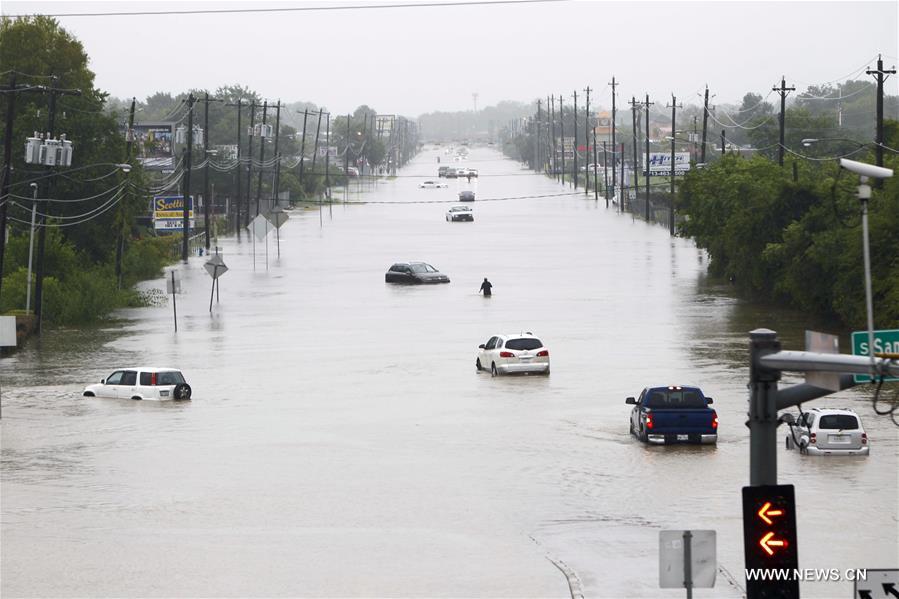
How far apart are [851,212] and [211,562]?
132 feet

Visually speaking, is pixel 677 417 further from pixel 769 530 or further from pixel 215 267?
pixel 215 267

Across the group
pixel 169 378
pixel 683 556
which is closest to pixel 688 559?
pixel 683 556

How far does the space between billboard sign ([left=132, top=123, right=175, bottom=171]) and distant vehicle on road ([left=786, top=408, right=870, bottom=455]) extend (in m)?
101

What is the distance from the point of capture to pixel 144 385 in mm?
40844

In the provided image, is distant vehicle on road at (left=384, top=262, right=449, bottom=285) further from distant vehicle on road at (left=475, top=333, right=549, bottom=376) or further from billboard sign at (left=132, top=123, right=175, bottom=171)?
billboard sign at (left=132, top=123, right=175, bottom=171)

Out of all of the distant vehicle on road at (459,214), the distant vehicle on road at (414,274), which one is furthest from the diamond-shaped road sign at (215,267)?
the distant vehicle on road at (459,214)

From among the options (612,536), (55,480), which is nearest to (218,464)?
(55,480)

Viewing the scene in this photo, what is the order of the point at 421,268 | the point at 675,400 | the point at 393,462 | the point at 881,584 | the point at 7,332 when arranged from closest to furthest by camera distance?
the point at 881,584
the point at 393,462
the point at 675,400
the point at 7,332
the point at 421,268

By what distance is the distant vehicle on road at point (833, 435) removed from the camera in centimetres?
3019

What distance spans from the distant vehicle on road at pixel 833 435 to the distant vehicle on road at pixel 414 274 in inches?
1903

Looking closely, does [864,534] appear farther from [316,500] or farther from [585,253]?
[585,253]

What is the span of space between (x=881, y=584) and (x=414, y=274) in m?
64.6

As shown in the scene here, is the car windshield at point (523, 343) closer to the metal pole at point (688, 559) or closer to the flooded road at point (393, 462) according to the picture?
the flooded road at point (393, 462)

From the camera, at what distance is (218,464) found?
3058cm
